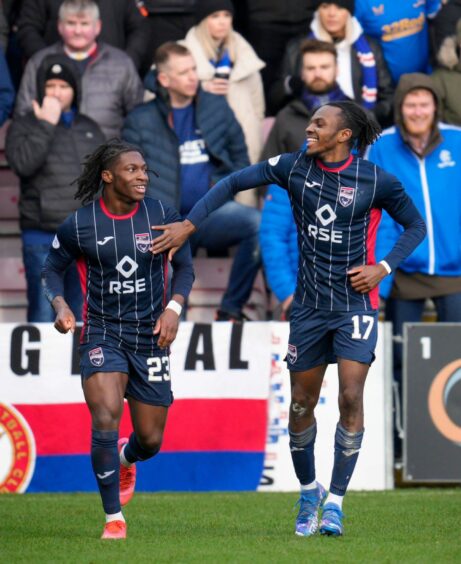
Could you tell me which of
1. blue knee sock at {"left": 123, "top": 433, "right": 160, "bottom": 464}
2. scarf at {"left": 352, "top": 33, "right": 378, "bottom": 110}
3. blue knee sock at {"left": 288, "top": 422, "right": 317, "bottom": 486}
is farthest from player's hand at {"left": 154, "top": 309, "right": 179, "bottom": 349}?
scarf at {"left": 352, "top": 33, "right": 378, "bottom": 110}

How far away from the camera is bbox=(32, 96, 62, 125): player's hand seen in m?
11.3

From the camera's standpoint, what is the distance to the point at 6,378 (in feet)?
34.8

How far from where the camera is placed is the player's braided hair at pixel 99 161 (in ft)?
26.0

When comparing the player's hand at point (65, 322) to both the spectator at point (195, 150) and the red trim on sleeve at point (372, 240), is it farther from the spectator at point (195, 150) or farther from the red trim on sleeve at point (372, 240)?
the spectator at point (195, 150)

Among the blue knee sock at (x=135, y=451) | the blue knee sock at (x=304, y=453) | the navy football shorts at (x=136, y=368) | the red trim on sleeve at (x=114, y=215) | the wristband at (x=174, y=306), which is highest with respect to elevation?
the red trim on sleeve at (x=114, y=215)

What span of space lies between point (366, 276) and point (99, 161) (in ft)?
5.62

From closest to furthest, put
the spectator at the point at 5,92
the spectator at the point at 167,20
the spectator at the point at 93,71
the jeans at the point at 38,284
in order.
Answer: the jeans at the point at 38,284 < the spectator at the point at 5,92 < the spectator at the point at 93,71 < the spectator at the point at 167,20

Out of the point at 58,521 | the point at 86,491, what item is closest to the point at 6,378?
the point at 86,491

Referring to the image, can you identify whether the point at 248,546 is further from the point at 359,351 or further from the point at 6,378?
the point at 6,378

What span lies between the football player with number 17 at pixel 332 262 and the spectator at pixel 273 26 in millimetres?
5121

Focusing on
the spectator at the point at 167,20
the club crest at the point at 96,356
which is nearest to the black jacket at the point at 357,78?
the spectator at the point at 167,20

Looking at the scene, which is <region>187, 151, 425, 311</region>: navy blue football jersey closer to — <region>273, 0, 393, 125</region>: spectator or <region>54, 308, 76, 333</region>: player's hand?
<region>54, 308, 76, 333</region>: player's hand

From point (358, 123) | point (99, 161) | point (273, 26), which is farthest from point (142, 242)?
point (273, 26)

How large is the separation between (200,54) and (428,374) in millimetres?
3681
